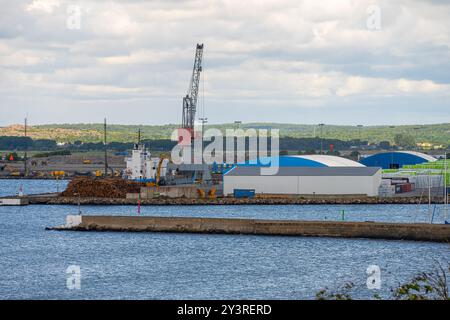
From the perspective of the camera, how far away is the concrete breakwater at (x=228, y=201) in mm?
99375

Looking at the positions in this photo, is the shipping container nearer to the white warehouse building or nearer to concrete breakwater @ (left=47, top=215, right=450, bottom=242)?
the white warehouse building

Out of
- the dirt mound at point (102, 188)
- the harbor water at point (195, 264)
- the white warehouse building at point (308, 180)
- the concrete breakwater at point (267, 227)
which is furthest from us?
the dirt mound at point (102, 188)

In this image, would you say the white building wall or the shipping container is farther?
the shipping container

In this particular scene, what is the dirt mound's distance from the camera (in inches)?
4269

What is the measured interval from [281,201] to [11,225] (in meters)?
31.4

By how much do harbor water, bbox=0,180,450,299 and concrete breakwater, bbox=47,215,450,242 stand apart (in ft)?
2.57

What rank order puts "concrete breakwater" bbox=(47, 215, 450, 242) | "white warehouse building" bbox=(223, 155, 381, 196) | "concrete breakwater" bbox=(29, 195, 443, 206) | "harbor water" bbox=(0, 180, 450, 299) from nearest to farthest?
1. "harbor water" bbox=(0, 180, 450, 299)
2. "concrete breakwater" bbox=(47, 215, 450, 242)
3. "concrete breakwater" bbox=(29, 195, 443, 206)
4. "white warehouse building" bbox=(223, 155, 381, 196)

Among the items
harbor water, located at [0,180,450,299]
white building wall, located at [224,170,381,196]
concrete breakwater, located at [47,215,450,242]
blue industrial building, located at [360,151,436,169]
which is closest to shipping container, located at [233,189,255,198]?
white building wall, located at [224,170,381,196]

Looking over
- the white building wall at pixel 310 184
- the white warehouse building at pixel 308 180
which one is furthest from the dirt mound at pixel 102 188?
the white building wall at pixel 310 184

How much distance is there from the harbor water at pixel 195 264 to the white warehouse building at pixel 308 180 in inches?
964

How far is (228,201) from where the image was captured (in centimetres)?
10150

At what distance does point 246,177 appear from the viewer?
103 m

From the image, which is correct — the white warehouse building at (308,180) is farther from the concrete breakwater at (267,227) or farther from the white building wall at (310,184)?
the concrete breakwater at (267,227)
